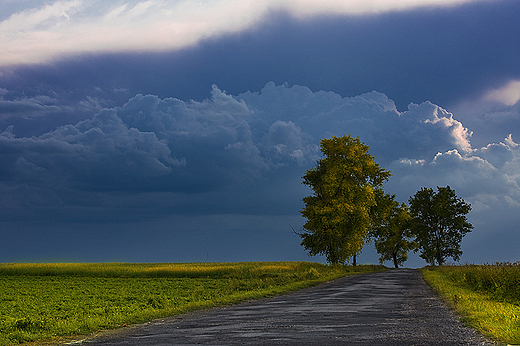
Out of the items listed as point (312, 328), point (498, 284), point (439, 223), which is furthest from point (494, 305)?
point (439, 223)

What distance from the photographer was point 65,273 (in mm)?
56188

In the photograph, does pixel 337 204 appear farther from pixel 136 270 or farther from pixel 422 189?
pixel 422 189

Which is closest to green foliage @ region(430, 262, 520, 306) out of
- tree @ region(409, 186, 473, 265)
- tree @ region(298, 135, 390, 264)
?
tree @ region(298, 135, 390, 264)

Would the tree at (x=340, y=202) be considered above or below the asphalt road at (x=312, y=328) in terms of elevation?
above

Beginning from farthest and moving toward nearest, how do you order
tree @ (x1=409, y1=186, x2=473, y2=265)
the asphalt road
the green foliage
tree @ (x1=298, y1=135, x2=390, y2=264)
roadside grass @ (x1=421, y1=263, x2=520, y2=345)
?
tree @ (x1=409, y1=186, x2=473, y2=265) → tree @ (x1=298, y1=135, x2=390, y2=264) → the green foliage → roadside grass @ (x1=421, y1=263, x2=520, y2=345) → the asphalt road

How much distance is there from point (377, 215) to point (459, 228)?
1927cm

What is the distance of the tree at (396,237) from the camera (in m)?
78.4

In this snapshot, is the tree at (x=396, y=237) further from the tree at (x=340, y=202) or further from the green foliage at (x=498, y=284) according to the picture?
the green foliage at (x=498, y=284)

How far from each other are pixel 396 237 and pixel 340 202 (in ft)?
118

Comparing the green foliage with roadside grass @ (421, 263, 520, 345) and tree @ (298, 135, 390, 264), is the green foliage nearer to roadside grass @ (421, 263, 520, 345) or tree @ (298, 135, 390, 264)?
roadside grass @ (421, 263, 520, 345)

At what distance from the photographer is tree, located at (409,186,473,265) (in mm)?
72938

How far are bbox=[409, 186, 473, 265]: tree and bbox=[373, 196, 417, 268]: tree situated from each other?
2808 millimetres

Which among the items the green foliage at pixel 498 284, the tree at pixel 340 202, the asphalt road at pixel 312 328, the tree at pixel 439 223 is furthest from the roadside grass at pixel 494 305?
the tree at pixel 439 223

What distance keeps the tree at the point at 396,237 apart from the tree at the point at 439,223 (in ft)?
9.21
